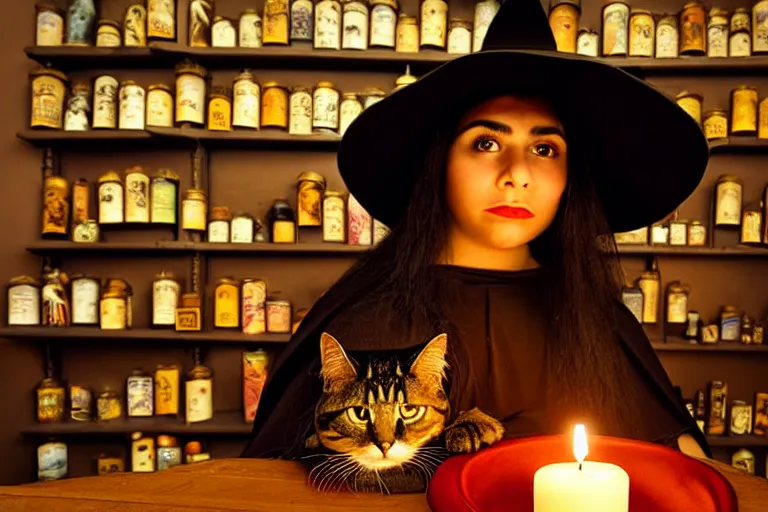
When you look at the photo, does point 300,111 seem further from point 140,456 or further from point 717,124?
point 717,124

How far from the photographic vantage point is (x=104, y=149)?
6.73ft

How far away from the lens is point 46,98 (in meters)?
1.85

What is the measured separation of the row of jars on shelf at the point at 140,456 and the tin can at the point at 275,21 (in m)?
1.43

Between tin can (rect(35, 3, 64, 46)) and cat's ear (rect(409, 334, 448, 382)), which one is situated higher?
tin can (rect(35, 3, 64, 46))

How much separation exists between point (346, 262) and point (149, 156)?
2.84ft

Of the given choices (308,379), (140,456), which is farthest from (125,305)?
(308,379)

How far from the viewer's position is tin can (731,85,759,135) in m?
1.83

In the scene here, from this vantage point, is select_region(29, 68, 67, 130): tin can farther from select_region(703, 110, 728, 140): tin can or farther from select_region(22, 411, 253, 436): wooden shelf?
select_region(703, 110, 728, 140): tin can

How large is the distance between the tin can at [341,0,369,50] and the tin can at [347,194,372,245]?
0.52 metres

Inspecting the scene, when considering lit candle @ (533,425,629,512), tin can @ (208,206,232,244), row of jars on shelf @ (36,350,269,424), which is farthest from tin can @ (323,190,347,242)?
lit candle @ (533,425,629,512)

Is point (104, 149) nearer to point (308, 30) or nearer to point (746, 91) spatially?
point (308, 30)

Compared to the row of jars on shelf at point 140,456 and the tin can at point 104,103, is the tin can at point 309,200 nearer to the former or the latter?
the tin can at point 104,103

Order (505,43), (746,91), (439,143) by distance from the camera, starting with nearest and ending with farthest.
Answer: (505,43), (439,143), (746,91)

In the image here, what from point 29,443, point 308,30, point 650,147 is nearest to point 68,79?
point 308,30
